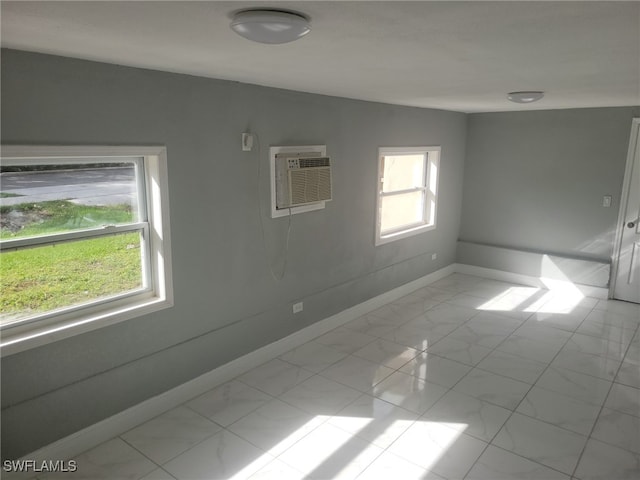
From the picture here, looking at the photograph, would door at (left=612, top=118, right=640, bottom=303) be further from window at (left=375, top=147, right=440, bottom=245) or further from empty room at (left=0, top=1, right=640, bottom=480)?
window at (left=375, top=147, right=440, bottom=245)

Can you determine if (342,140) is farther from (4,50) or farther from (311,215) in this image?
(4,50)

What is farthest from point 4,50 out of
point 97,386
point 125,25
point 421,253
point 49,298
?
point 421,253

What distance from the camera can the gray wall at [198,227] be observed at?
2439 mm

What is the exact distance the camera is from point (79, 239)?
2.67m

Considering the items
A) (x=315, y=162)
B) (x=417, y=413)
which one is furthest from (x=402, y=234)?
(x=417, y=413)

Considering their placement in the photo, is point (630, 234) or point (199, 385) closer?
point (199, 385)

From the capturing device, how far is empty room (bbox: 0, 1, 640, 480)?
1.93 m

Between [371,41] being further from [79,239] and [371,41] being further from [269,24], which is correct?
[79,239]

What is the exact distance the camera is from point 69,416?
8.75 ft

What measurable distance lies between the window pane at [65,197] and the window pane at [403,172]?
3.12 meters

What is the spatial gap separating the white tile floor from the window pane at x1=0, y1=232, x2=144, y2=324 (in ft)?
3.10

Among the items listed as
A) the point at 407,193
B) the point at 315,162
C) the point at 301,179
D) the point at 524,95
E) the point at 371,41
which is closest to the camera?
the point at 371,41

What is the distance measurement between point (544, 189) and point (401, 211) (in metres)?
1.88

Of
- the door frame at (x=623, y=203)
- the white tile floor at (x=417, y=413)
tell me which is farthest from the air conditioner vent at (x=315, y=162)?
the door frame at (x=623, y=203)
